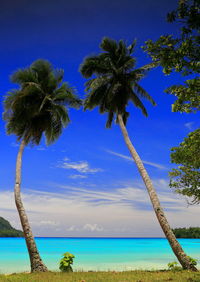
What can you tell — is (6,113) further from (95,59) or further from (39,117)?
(95,59)

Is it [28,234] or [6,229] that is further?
[6,229]


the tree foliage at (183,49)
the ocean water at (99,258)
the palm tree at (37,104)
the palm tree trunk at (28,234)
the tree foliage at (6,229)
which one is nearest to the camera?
the tree foliage at (183,49)

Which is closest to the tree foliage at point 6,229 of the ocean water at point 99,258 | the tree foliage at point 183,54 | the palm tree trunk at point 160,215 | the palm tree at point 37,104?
the ocean water at point 99,258

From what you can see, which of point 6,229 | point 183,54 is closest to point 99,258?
point 183,54

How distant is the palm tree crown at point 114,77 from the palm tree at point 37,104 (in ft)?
5.62

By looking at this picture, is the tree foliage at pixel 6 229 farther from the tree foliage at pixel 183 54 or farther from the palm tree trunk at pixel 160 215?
the tree foliage at pixel 183 54

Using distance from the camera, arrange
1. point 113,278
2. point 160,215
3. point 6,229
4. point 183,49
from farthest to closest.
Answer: point 6,229 → point 160,215 → point 113,278 → point 183,49

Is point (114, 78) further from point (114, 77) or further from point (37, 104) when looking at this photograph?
point (37, 104)

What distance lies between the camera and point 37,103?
58.5ft

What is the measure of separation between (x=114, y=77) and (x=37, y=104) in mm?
5505

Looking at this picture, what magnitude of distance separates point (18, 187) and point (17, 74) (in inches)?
282

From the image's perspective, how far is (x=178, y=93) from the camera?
8.69 m

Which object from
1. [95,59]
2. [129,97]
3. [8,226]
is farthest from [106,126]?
[8,226]

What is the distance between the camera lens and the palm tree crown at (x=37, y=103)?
17359 millimetres
